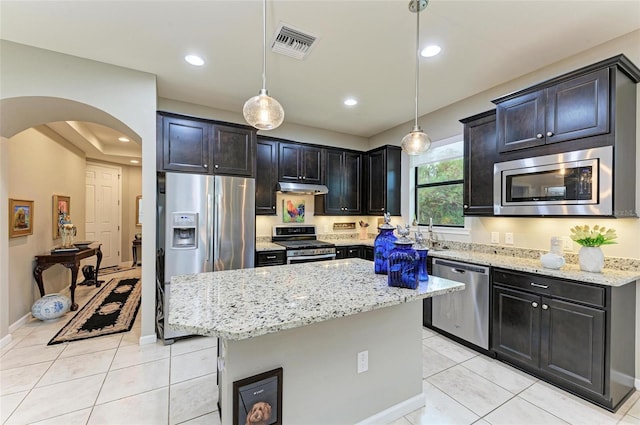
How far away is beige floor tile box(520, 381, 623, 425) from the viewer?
1.91 metres

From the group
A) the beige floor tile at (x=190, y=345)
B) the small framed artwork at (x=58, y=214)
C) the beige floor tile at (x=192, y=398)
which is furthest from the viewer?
the small framed artwork at (x=58, y=214)

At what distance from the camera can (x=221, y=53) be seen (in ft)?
8.63

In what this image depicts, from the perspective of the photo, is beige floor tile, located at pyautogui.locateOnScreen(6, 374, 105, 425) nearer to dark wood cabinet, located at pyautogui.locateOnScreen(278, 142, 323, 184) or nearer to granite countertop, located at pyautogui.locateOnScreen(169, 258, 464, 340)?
granite countertop, located at pyautogui.locateOnScreen(169, 258, 464, 340)

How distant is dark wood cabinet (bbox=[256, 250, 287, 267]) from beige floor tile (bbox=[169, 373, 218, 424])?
147 cm

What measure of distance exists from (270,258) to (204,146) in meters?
1.64

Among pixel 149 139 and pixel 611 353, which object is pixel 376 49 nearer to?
pixel 149 139

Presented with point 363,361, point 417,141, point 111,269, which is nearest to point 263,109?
point 417,141

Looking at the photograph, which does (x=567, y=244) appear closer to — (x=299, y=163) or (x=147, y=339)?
(x=299, y=163)

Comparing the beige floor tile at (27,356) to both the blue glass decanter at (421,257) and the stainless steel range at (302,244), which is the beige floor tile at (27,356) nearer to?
the stainless steel range at (302,244)

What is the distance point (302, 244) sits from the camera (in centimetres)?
408

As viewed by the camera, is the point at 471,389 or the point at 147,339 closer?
the point at 471,389

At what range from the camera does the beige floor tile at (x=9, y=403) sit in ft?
6.30

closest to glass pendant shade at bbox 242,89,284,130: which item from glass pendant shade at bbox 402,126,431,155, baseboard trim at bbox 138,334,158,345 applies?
glass pendant shade at bbox 402,126,431,155

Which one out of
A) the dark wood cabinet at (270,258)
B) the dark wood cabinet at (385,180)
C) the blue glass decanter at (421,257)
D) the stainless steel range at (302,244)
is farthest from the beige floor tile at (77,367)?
the dark wood cabinet at (385,180)
